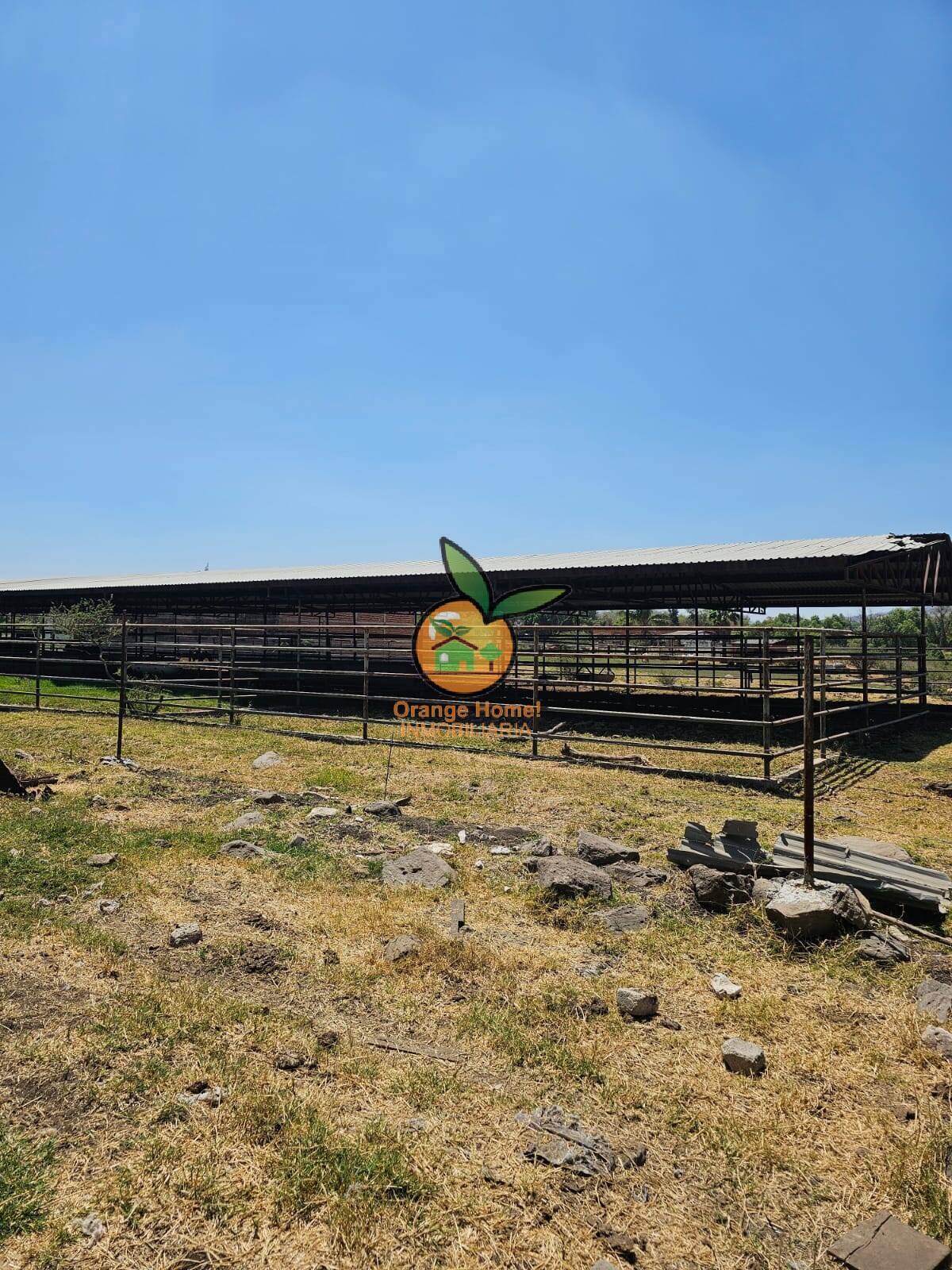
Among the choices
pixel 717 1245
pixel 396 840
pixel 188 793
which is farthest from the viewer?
pixel 188 793

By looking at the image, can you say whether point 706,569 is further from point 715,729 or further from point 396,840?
point 396,840

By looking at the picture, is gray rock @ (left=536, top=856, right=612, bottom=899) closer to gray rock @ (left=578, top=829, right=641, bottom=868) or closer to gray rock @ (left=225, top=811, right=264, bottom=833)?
gray rock @ (left=578, top=829, right=641, bottom=868)

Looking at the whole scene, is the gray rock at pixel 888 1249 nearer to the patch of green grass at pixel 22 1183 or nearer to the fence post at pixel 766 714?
the patch of green grass at pixel 22 1183

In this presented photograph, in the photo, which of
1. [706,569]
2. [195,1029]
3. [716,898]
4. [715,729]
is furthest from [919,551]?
[195,1029]

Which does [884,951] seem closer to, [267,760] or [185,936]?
[185,936]

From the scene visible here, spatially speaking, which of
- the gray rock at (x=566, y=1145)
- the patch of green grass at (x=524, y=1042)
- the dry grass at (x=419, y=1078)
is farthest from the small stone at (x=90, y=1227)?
the patch of green grass at (x=524, y=1042)

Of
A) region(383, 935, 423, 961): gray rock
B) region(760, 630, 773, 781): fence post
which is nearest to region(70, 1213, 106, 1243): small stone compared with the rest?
region(383, 935, 423, 961): gray rock

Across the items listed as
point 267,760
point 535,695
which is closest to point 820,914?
point 535,695

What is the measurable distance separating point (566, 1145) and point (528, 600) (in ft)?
54.9

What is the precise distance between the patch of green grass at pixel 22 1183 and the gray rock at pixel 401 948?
1.71 metres

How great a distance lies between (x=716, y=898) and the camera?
438cm

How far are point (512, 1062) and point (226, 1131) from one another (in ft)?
3.60

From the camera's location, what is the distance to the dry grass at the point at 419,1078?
2.01 metres

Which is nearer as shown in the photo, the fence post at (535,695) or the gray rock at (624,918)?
the gray rock at (624,918)
